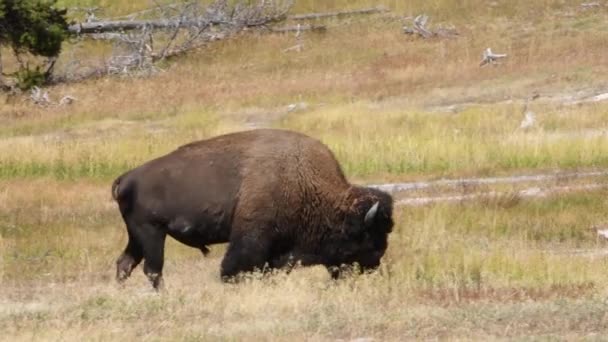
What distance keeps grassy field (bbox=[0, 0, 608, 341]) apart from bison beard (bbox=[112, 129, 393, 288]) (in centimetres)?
39

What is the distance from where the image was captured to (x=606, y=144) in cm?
2252

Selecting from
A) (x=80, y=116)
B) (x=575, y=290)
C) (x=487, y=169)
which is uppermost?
(x=575, y=290)

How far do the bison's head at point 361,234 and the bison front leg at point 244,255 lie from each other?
2.51 feet

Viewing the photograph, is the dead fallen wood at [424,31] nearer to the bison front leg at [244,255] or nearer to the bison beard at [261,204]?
the bison beard at [261,204]

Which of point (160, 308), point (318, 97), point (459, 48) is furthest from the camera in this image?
point (459, 48)

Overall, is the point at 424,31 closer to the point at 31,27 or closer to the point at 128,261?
the point at 31,27

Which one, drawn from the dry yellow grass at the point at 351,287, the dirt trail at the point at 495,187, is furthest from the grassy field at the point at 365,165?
the dirt trail at the point at 495,187

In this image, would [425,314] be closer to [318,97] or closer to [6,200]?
[6,200]

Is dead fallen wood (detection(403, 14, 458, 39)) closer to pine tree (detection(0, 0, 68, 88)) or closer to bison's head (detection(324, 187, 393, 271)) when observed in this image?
pine tree (detection(0, 0, 68, 88))

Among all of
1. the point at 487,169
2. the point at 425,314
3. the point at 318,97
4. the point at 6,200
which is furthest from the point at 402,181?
the point at 318,97

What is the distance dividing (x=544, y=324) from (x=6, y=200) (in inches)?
487

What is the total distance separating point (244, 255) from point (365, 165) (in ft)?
33.1

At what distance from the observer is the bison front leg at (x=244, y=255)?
1252cm

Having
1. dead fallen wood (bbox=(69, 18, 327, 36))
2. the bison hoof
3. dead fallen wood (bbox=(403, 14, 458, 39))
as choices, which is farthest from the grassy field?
dead fallen wood (bbox=(69, 18, 327, 36))
